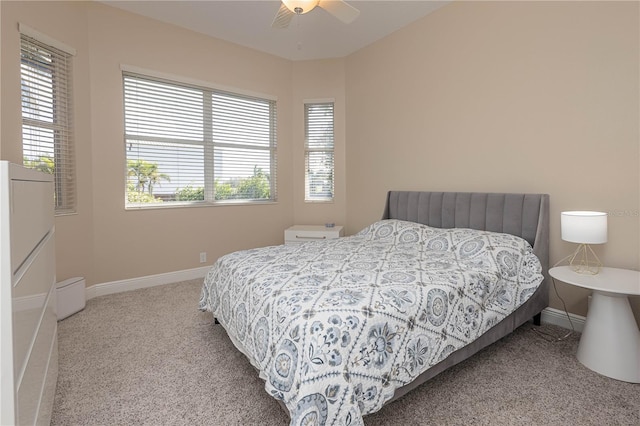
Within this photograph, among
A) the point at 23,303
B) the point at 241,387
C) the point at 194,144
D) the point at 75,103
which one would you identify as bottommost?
the point at 241,387

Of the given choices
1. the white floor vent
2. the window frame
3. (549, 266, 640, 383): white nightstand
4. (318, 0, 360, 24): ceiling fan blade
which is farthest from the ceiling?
(549, 266, 640, 383): white nightstand

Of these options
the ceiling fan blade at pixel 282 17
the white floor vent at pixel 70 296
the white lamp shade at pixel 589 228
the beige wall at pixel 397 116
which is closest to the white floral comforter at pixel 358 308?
the white lamp shade at pixel 589 228

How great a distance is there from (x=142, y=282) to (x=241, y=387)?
7.47 ft

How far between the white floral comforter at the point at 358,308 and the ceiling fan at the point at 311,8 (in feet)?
5.80

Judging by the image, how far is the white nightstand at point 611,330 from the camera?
181 cm

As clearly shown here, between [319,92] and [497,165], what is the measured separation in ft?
8.59

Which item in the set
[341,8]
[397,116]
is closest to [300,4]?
[341,8]

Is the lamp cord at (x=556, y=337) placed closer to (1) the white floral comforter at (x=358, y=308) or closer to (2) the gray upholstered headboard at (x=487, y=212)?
(2) the gray upholstered headboard at (x=487, y=212)

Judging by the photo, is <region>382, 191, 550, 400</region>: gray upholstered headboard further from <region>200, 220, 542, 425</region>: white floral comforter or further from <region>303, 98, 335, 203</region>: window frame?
<region>303, 98, 335, 203</region>: window frame

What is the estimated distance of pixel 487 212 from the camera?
2.77 meters

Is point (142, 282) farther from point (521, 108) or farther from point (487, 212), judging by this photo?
point (521, 108)

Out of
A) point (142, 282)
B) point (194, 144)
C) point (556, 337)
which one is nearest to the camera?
point (556, 337)

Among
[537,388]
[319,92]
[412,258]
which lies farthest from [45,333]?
[319,92]

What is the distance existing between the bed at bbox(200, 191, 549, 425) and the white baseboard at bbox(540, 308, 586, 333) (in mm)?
189
